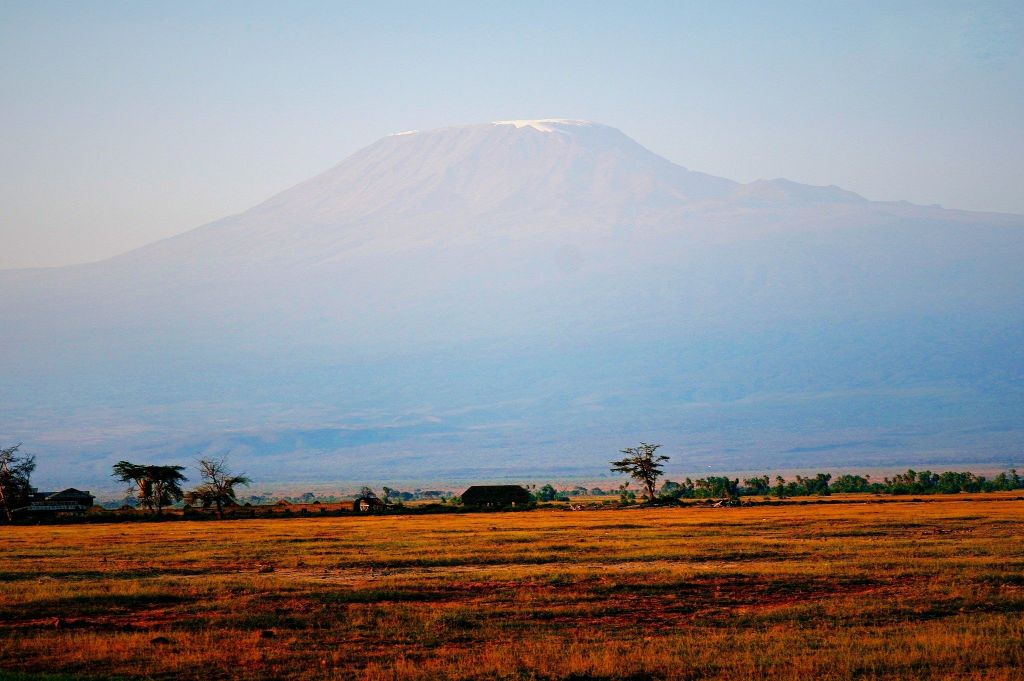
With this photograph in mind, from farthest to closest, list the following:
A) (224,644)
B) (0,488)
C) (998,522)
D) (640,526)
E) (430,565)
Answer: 1. (0,488)
2. (640,526)
3. (998,522)
4. (430,565)
5. (224,644)

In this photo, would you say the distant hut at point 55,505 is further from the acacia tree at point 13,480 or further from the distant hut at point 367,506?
the distant hut at point 367,506

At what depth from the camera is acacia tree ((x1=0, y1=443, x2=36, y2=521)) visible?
86875mm

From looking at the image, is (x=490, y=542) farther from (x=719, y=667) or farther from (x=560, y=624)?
(x=719, y=667)

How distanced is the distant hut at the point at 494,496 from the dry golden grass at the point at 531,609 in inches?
2168

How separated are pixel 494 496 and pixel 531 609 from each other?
254ft

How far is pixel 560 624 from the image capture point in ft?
84.6

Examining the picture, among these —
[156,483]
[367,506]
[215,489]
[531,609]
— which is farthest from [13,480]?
[531,609]

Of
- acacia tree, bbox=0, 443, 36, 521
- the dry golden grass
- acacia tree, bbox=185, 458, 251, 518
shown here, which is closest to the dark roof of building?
acacia tree, bbox=185, 458, 251, 518

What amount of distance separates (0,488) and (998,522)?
6454 cm

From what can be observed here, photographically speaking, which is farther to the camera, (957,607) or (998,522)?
(998,522)

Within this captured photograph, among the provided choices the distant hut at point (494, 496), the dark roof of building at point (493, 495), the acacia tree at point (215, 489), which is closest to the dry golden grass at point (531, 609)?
the acacia tree at point (215, 489)

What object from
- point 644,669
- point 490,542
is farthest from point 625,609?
point 490,542

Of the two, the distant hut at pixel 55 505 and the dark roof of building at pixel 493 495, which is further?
the dark roof of building at pixel 493 495

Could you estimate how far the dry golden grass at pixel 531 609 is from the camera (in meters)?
21.7
